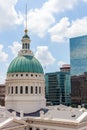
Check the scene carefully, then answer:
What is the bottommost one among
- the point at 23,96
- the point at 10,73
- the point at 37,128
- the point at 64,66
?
the point at 37,128

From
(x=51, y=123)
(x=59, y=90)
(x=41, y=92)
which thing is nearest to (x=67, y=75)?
(x=59, y=90)

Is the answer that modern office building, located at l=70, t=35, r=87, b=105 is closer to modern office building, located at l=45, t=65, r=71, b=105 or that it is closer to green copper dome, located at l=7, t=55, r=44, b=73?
modern office building, located at l=45, t=65, r=71, b=105

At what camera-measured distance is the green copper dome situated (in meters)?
66.2

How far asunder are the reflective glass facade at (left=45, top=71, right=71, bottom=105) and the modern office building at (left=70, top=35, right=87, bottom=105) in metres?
24.5

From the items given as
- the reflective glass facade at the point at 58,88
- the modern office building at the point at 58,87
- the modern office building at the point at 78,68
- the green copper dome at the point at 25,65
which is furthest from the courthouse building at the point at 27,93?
the reflective glass facade at the point at 58,88

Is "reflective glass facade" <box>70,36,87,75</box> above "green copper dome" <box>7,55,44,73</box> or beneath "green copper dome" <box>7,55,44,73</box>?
above

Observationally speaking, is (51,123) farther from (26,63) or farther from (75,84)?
(75,84)

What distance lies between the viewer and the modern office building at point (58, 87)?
17000cm

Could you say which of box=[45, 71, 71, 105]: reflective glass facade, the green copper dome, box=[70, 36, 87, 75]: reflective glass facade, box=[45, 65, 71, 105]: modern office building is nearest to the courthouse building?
the green copper dome

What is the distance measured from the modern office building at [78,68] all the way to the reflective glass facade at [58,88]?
2449 cm

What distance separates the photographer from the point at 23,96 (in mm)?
64625

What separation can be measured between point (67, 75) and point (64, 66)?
2059 cm

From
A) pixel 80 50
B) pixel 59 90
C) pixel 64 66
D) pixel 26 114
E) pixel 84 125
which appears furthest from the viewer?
pixel 64 66

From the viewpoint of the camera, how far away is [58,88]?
571 ft
